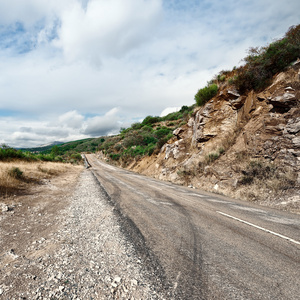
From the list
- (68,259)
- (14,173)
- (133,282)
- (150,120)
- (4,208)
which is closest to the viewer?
(133,282)

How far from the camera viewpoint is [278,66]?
12.2 meters

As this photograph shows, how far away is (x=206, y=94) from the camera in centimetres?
1827

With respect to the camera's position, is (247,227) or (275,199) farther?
Answer: (275,199)

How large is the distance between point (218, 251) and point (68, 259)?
10.2 ft

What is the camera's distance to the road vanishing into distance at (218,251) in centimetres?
249

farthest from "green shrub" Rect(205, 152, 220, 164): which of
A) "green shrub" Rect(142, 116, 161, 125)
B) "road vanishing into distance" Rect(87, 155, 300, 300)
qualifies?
"green shrub" Rect(142, 116, 161, 125)

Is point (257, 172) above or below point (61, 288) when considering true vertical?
below

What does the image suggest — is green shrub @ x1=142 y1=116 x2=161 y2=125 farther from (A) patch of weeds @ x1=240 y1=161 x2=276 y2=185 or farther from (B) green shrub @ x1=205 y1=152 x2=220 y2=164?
(A) patch of weeds @ x1=240 y1=161 x2=276 y2=185

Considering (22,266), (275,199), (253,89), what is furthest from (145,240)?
(253,89)

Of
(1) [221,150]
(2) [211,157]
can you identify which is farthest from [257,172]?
(2) [211,157]

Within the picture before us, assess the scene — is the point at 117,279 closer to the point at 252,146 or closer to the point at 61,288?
the point at 61,288

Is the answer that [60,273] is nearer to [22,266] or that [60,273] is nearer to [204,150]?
[22,266]

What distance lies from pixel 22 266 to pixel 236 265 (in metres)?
3.92

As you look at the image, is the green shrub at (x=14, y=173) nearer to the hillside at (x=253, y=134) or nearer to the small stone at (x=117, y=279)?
the small stone at (x=117, y=279)
